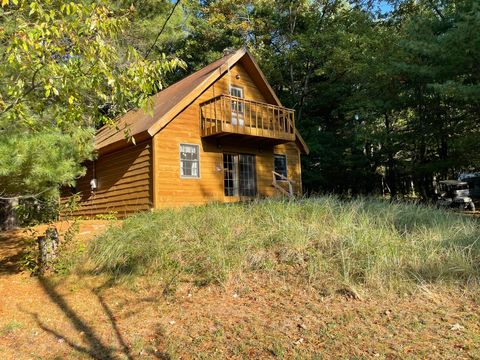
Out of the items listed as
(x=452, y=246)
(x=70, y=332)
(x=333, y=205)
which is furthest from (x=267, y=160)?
(x=70, y=332)

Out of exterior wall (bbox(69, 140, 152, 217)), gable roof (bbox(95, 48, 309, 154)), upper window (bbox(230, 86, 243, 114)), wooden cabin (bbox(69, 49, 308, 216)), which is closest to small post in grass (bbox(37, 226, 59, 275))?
gable roof (bbox(95, 48, 309, 154))

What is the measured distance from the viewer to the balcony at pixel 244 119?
1313cm

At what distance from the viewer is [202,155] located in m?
13.4

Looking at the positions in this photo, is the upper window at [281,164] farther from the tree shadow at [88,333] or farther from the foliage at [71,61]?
the foliage at [71,61]

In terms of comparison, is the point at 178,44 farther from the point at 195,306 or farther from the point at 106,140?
the point at 195,306

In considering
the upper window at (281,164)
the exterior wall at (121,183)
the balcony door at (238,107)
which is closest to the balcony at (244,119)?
the balcony door at (238,107)

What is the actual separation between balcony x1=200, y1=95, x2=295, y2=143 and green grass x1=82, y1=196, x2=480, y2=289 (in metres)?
5.42

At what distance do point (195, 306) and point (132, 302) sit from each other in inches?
42.5

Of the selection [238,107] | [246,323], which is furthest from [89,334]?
[238,107]

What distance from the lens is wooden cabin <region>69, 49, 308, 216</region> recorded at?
1239 centimetres

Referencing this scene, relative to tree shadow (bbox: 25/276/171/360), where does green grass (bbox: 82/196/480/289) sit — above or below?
above

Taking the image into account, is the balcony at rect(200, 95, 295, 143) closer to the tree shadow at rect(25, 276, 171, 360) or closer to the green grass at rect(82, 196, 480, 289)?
the green grass at rect(82, 196, 480, 289)

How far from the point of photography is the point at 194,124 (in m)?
13.4

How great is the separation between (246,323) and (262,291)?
0.83 meters
